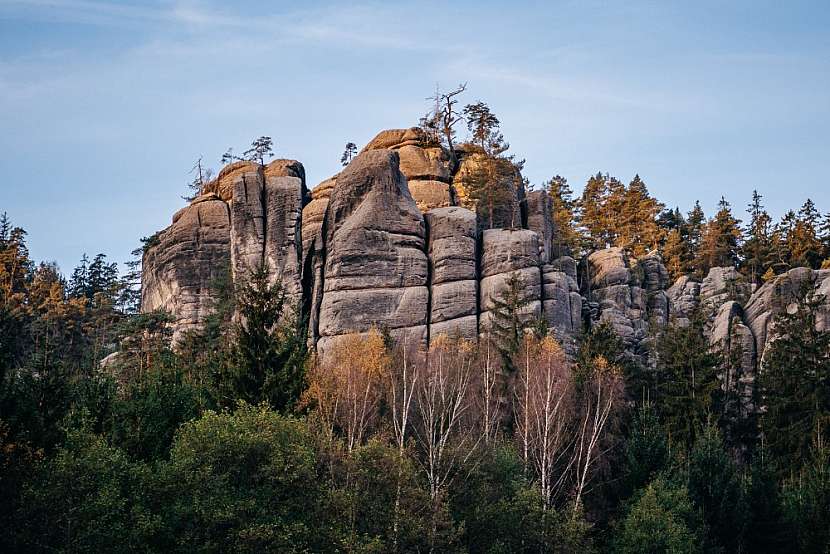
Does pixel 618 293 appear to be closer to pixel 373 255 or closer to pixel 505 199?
pixel 505 199

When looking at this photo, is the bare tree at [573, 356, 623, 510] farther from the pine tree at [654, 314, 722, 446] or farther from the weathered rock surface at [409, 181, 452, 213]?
the weathered rock surface at [409, 181, 452, 213]

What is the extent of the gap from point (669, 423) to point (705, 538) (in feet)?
40.0

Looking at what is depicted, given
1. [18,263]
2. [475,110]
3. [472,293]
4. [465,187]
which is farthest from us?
[18,263]

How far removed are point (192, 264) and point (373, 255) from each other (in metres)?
16.4

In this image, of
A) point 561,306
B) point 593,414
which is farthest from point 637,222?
point 593,414

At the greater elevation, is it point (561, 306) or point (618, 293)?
point (618, 293)

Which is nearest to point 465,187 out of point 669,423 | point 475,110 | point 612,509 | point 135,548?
point 475,110

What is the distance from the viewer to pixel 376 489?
41.5 meters

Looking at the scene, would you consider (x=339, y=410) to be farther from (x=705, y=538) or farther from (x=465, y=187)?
(x=465, y=187)

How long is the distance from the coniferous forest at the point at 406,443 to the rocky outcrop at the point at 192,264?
2.99 metres

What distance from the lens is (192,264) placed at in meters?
76.2

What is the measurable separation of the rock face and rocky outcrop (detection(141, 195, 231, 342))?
10.1 metres


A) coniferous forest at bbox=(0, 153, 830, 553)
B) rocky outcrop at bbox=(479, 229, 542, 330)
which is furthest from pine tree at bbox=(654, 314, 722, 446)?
rocky outcrop at bbox=(479, 229, 542, 330)

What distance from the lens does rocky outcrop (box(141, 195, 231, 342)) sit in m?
75.0
